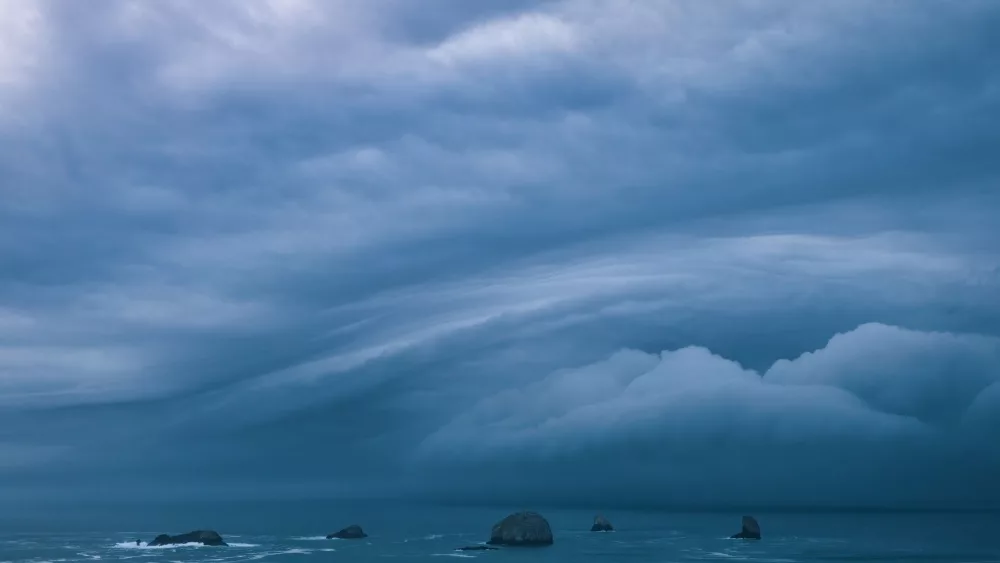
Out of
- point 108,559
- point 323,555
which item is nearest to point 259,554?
point 323,555

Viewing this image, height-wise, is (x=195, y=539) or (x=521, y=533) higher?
(x=521, y=533)

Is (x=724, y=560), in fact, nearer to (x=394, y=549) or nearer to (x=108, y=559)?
(x=394, y=549)

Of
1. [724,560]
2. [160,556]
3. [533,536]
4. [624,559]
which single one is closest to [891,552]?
[724,560]

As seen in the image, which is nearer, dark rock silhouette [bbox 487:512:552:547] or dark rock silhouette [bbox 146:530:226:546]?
dark rock silhouette [bbox 487:512:552:547]

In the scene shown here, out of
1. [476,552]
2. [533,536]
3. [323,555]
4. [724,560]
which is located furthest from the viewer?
[533,536]

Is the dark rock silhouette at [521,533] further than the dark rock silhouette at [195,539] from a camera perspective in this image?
No

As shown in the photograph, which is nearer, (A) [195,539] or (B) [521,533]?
(B) [521,533]

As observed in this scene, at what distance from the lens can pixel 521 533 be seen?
586ft

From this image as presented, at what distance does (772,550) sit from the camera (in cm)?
16875

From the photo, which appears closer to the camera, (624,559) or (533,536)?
(624,559)

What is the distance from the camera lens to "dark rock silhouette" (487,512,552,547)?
178375 mm

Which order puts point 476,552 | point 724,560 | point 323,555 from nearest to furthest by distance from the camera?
1. point 724,560
2. point 323,555
3. point 476,552

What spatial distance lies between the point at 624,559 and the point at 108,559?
7501cm

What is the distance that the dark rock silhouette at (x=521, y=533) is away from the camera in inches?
7023
